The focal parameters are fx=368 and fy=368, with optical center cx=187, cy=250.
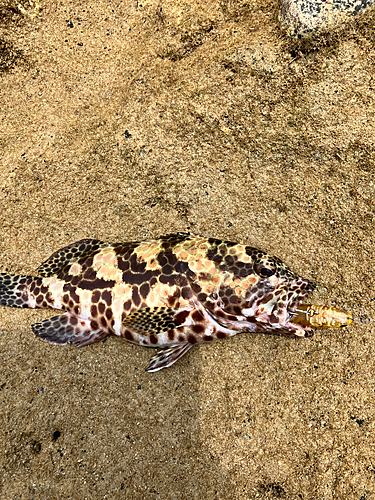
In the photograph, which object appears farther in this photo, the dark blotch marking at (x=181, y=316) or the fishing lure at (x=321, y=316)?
the dark blotch marking at (x=181, y=316)

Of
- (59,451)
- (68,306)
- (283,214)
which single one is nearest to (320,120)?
(283,214)

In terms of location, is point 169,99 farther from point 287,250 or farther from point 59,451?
point 59,451

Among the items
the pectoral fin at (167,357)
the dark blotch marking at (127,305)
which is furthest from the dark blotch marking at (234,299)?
the dark blotch marking at (127,305)

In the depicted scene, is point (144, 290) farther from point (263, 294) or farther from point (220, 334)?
point (263, 294)

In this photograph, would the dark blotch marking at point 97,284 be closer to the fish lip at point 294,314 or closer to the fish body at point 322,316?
the fish lip at point 294,314

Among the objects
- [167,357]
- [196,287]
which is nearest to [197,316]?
[196,287]

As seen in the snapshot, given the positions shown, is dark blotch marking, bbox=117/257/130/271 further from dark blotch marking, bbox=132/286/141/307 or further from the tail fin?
the tail fin
